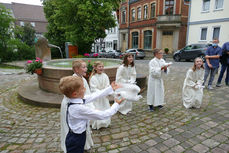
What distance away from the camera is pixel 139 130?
3.71 meters

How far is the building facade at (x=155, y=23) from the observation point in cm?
2508

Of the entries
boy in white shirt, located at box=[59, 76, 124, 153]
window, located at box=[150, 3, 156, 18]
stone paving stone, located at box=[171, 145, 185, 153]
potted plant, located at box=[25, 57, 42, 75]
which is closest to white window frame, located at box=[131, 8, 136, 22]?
window, located at box=[150, 3, 156, 18]

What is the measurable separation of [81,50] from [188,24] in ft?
54.5

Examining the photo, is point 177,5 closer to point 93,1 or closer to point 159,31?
point 159,31

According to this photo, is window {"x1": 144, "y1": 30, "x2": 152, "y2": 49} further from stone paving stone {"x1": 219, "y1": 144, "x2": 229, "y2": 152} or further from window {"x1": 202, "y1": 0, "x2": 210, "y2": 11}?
stone paving stone {"x1": 219, "y1": 144, "x2": 229, "y2": 152}

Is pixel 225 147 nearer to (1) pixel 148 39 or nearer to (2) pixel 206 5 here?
(2) pixel 206 5

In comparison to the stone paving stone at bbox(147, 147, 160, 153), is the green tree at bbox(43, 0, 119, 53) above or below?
above

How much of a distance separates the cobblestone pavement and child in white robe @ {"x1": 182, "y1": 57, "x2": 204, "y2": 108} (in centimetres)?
25

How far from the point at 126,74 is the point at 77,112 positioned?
287 cm

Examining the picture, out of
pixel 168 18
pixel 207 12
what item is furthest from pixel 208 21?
pixel 168 18

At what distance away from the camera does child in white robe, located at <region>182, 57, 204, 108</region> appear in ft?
15.8

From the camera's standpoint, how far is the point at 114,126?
3.93m

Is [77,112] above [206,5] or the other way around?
the other way around

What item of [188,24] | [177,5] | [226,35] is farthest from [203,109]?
[177,5]
